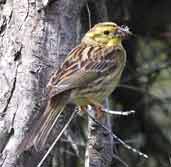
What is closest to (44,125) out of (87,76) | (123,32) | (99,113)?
(99,113)

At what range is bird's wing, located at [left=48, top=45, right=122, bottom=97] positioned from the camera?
4420 millimetres

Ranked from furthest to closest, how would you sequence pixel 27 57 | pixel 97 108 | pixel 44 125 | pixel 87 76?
1. pixel 87 76
2. pixel 97 108
3. pixel 27 57
4. pixel 44 125

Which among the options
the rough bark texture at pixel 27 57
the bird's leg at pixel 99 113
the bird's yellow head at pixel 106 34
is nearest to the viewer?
the rough bark texture at pixel 27 57

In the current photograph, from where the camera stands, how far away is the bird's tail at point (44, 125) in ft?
13.2

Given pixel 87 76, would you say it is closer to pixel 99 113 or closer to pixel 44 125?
pixel 99 113

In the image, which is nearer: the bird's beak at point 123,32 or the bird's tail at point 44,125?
the bird's tail at point 44,125

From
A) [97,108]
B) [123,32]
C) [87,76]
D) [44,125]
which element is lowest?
[44,125]

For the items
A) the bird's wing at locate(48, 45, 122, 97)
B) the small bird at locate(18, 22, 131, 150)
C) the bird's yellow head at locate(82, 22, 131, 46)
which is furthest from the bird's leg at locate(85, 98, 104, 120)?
the bird's yellow head at locate(82, 22, 131, 46)

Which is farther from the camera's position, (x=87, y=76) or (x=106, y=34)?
(x=106, y=34)

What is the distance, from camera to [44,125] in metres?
4.19

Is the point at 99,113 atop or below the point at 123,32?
below

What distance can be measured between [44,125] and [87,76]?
2.37 ft

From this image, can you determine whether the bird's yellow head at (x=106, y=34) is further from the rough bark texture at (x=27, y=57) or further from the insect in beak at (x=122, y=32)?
the rough bark texture at (x=27, y=57)

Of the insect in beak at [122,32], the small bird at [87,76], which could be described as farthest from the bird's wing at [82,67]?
the insect in beak at [122,32]
